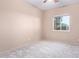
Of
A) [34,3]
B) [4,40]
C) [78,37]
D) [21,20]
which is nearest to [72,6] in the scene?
[78,37]

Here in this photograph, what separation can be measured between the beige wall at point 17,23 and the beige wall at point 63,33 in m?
0.69

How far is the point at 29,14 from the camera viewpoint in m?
5.49

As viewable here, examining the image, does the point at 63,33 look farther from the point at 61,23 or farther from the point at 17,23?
the point at 17,23

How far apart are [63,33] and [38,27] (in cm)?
163

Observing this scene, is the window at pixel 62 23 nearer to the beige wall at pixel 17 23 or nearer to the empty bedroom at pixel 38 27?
the empty bedroom at pixel 38 27

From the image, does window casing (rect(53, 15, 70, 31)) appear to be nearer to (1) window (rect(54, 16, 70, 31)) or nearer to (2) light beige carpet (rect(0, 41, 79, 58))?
(1) window (rect(54, 16, 70, 31))

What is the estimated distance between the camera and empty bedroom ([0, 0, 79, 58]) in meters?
3.81

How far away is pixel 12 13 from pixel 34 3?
1708mm

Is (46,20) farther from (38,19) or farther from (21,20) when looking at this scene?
(21,20)

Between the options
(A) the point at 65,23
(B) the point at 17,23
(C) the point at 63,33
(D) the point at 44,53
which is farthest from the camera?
(A) the point at 65,23

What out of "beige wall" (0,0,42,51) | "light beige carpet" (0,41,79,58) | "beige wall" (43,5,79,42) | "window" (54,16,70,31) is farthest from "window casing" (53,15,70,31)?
"light beige carpet" (0,41,79,58)

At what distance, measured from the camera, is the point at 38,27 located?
6402mm

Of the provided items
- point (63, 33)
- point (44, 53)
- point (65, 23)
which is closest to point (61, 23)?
point (65, 23)

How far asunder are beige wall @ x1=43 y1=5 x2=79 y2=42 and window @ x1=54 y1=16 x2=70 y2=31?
0.29 metres
